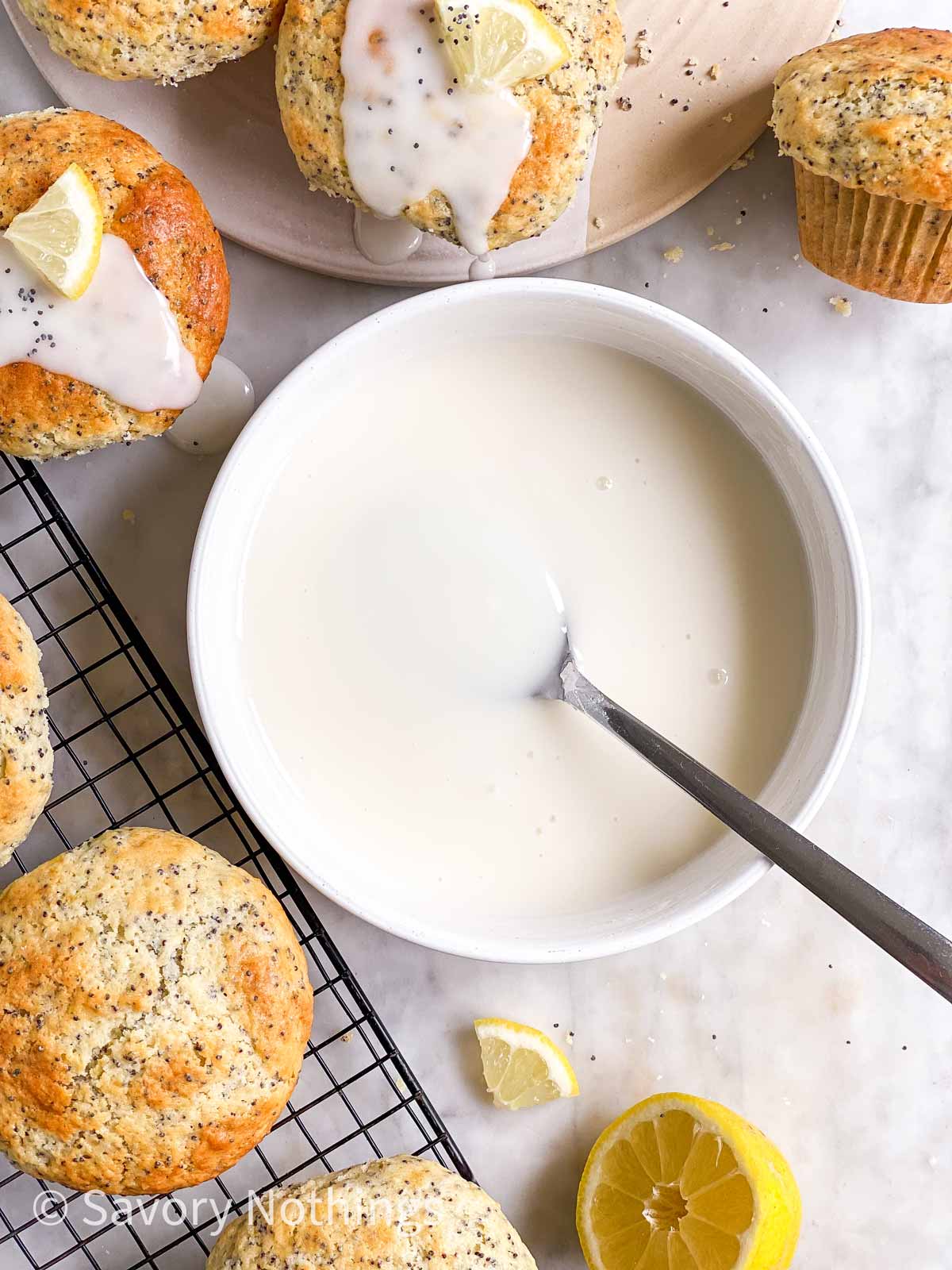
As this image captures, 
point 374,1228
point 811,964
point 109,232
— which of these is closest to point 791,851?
point 811,964

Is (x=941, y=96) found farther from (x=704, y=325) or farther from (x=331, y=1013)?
(x=331, y=1013)

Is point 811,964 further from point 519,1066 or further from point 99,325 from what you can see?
point 99,325

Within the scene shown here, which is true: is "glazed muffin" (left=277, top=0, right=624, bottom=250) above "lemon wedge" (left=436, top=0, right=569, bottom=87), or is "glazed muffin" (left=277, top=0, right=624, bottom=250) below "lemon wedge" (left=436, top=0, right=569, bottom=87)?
below

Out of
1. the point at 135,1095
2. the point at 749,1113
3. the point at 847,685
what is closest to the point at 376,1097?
the point at 135,1095

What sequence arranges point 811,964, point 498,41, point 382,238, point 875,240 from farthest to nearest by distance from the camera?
point 811,964, point 382,238, point 875,240, point 498,41

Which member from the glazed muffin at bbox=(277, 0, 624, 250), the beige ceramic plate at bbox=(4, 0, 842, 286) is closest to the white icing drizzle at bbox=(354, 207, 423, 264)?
the beige ceramic plate at bbox=(4, 0, 842, 286)

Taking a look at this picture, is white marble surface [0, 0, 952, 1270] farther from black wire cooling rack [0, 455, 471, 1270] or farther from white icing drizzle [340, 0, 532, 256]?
white icing drizzle [340, 0, 532, 256]

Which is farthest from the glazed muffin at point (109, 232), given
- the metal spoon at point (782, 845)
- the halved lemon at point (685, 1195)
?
the halved lemon at point (685, 1195)
